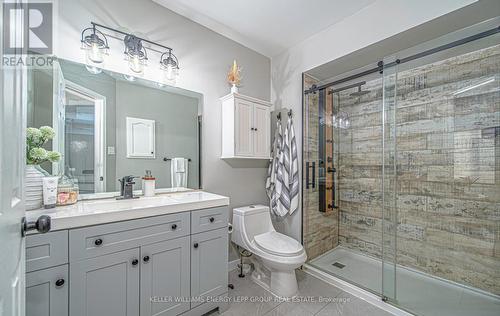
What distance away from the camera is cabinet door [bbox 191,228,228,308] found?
1.49m

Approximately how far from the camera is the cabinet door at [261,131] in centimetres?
225

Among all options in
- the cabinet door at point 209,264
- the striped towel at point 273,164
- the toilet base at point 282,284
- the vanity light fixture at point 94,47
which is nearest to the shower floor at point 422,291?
the toilet base at point 282,284

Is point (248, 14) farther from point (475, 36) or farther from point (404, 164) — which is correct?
point (404, 164)

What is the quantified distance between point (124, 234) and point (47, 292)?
1.23 ft

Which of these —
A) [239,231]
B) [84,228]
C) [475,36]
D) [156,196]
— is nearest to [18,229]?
[84,228]

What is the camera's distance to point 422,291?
6.05 ft

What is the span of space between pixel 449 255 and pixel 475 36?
1.88 meters

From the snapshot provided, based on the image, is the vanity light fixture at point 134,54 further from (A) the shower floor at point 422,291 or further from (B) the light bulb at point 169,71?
(A) the shower floor at point 422,291

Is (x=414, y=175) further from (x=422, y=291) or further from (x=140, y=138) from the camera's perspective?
(x=140, y=138)

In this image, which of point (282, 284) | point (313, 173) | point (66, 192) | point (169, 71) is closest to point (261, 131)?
point (313, 173)

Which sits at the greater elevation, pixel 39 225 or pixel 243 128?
pixel 243 128

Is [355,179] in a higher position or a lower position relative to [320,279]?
higher

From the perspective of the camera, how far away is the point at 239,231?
2.09m

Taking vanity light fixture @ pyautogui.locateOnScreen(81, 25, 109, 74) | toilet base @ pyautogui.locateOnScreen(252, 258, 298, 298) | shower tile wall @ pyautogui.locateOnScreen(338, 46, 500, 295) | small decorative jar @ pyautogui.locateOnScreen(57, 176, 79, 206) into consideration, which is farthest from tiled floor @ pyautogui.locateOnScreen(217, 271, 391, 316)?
vanity light fixture @ pyautogui.locateOnScreen(81, 25, 109, 74)
